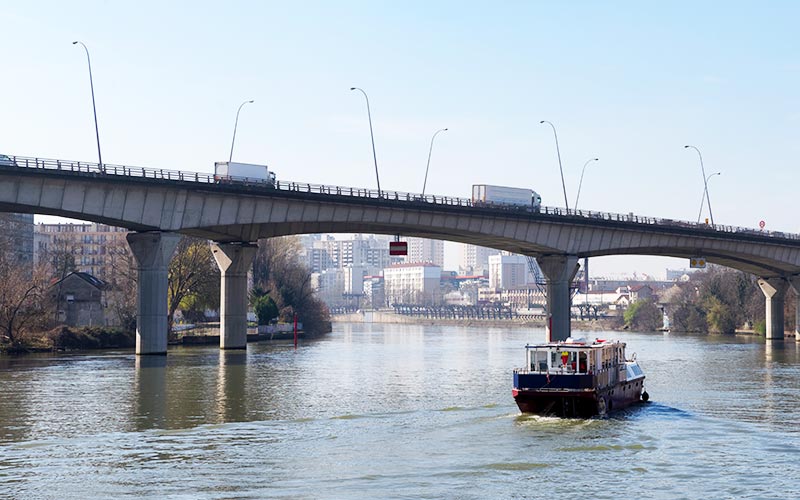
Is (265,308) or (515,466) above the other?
(265,308)

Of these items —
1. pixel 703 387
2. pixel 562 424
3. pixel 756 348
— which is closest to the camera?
pixel 562 424

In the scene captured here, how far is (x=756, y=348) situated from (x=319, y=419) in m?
85.7

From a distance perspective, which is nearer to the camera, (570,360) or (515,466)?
(515,466)

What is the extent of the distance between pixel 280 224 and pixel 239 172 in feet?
30.7

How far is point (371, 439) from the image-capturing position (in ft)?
138

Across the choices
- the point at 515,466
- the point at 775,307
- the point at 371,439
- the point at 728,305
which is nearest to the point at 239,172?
the point at 371,439

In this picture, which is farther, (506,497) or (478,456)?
(478,456)

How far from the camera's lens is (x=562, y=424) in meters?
47.4

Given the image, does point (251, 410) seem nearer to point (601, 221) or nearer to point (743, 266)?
point (601, 221)

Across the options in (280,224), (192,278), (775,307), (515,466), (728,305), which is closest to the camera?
(515,466)

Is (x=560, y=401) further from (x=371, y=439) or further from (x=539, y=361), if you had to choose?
(x=371, y=439)

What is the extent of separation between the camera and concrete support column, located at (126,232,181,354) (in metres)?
84.1

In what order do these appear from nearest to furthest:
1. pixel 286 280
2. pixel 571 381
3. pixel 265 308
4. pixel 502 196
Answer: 1. pixel 571 381
2. pixel 502 196
3. pixel 265 308
4. pixel 286 280

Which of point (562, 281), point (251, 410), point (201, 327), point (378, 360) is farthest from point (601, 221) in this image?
point (251, 410)
